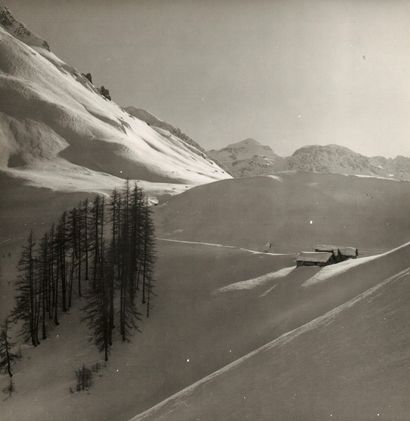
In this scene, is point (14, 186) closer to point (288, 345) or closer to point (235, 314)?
point (235, 314)

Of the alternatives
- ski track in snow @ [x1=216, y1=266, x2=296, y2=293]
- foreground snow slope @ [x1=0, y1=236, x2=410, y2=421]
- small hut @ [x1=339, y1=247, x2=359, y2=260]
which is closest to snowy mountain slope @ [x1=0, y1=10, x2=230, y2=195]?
foreground snow slope @ [x1=0, y1=236, x2=410, y2=421]

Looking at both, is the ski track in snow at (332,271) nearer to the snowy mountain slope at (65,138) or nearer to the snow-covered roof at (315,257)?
the snow-covered roof at (315,257)

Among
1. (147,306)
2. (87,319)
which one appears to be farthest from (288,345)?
(87,319)

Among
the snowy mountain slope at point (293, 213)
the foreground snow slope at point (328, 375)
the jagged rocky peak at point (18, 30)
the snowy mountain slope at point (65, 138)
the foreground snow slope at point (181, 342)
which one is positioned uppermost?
the jagged rocky peak at point (18, 30)

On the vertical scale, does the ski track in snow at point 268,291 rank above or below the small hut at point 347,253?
below

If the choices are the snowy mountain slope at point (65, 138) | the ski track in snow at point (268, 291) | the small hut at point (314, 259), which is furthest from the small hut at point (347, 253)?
the snowy mountain slope at point (65, 138)

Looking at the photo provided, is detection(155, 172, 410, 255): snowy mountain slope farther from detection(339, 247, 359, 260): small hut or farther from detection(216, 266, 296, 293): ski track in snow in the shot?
detection(216, 266, 296, 293): ski track in snow

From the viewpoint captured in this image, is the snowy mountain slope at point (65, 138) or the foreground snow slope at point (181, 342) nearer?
the foreground snow slope at point (181, 342)
